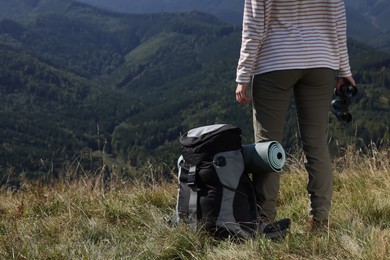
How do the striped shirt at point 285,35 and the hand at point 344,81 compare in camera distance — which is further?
the hand at point 344,81

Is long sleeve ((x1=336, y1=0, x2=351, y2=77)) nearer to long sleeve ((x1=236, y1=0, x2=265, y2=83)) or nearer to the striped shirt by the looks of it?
the striped shirt

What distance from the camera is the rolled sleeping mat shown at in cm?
306

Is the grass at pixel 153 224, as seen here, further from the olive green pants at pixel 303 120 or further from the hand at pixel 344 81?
the hand at pixel 344 81

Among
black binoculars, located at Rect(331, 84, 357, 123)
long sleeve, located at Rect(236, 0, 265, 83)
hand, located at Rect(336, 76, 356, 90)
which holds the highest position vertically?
long sleeve, located at Rect(236, 0, 265, 83)

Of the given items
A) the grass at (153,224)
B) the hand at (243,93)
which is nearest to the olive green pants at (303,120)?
the hand at (243,93)

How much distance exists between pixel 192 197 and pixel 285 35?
1301 mm

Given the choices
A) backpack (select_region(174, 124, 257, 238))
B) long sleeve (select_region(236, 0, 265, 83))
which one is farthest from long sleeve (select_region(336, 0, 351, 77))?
backpack (select_region(174, 124, 257, 238))

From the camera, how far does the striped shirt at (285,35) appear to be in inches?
117

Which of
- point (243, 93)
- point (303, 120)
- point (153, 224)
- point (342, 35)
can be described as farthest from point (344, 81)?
point (153, 224)

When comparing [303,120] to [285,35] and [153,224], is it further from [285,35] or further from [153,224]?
[153,224]

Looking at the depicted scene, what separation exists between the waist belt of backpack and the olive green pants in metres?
0.49

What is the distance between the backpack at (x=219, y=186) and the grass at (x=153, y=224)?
0.16 m

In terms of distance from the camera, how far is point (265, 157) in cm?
308

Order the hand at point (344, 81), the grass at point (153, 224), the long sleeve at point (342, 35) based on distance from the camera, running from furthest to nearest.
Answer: the hand at point (344, 81), the long sleeve at point (342, 35), the grass at point (153, 224)
